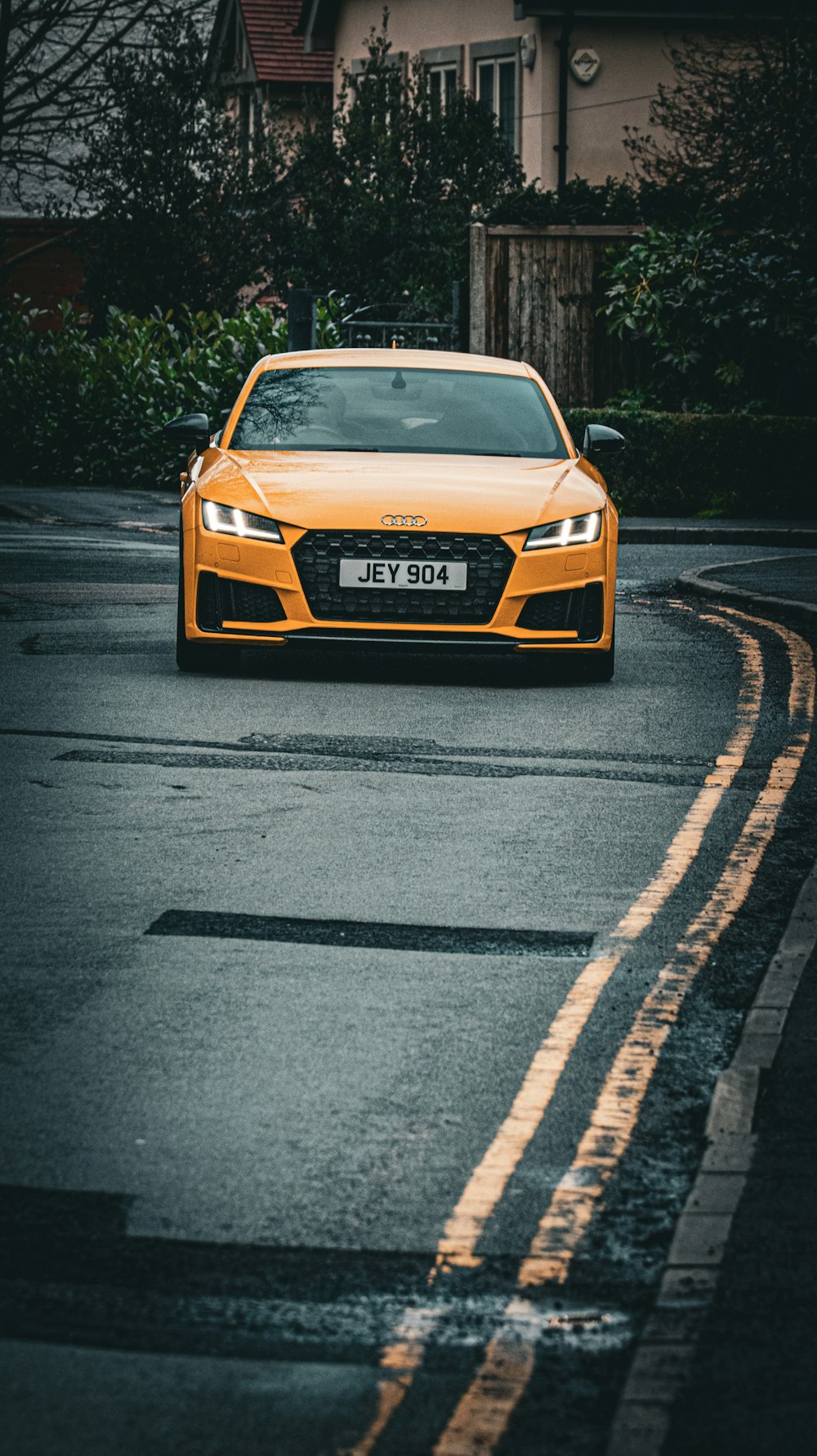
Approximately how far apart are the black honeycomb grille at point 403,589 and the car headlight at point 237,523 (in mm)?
154

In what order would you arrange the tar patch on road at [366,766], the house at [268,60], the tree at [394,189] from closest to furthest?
1. the tar patch on road at [366,766]
2. the tree at [394,189]
3. the house at [268,60]

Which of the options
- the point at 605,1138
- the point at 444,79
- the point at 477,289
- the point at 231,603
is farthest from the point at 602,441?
the point at 444,79

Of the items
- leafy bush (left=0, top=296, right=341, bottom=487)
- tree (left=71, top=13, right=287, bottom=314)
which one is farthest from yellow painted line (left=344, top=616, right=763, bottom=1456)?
tree (left=71, top=13, right=287, bottom=314)

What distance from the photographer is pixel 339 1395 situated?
11.0ft

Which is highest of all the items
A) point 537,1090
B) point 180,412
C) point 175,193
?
point 175,193

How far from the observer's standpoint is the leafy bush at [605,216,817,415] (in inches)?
978

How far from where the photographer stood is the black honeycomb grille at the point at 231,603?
10852mm

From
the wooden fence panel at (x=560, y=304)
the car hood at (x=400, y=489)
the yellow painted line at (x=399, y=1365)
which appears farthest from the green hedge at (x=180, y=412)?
the yellow painted line at (x=399, y=1365)

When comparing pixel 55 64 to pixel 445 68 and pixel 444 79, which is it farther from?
pixel 445 68

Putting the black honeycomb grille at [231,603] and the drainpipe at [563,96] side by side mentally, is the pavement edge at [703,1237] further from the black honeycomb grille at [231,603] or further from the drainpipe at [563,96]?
the drainpipe at [563,96]

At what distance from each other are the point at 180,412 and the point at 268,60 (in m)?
19.1

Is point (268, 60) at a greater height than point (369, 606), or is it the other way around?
point (268, 60)

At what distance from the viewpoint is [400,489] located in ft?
35.8

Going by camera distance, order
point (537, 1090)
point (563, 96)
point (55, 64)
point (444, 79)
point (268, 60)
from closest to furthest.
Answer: point (537, 1090) → point (563, 96) → point (444, 79) → point (268, 60) → point (55, 64)
